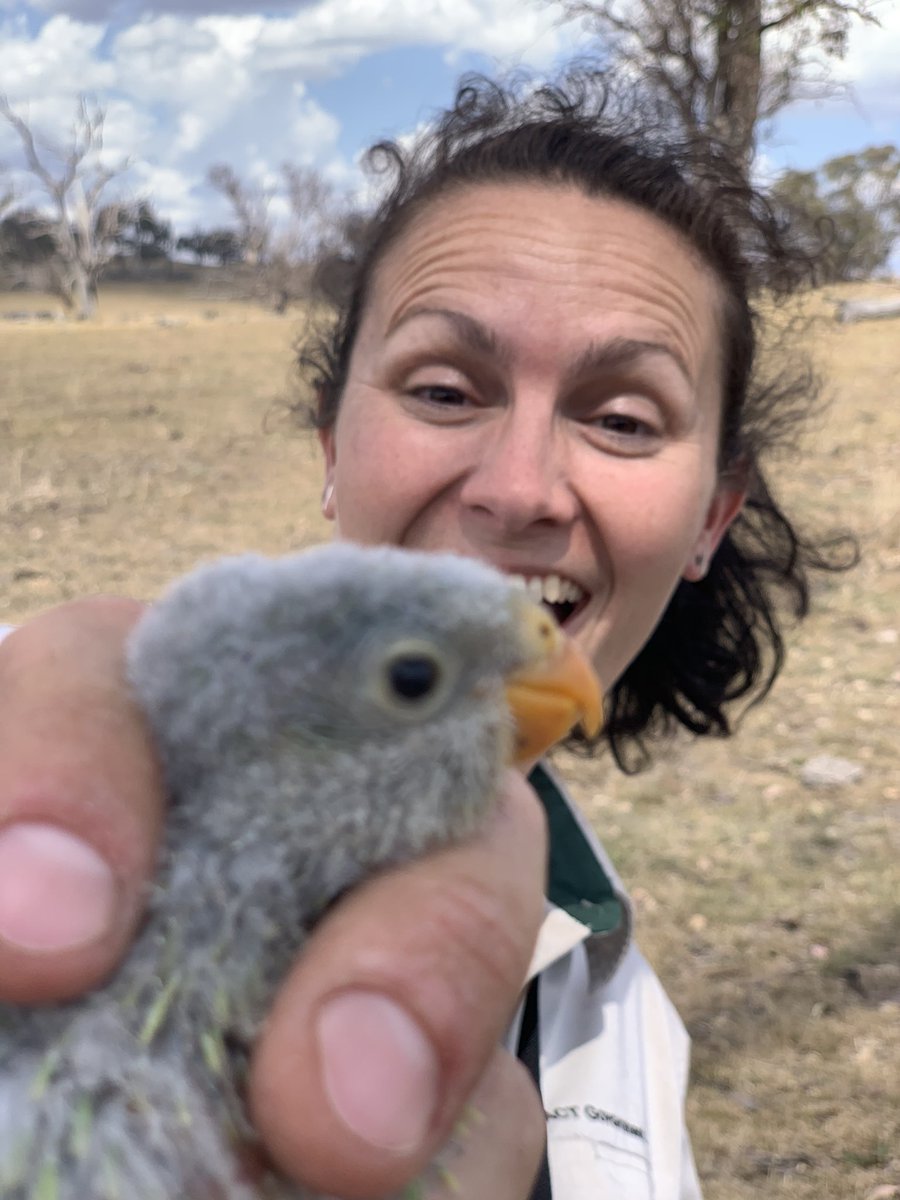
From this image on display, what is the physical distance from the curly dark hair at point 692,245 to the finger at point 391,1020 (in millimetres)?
2248

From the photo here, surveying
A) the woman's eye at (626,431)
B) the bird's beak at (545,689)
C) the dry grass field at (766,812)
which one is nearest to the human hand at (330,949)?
the bird's beak at (545,689)

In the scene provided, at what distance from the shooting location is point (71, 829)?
44.5 inches

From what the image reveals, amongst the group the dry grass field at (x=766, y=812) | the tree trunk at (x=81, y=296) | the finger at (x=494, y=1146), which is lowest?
the tree trunk at (x=81, y=296)

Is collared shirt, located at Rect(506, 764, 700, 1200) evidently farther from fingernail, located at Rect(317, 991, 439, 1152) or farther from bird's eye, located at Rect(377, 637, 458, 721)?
bird's eye, located at Rect(377, 637, 458, 721)

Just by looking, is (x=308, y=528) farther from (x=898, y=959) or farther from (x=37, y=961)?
(x=37, y=961)

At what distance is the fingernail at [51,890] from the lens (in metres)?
1.05

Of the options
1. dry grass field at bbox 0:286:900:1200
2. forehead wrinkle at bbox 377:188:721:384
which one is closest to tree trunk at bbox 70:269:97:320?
dry grass field at bbox 0:286:900:1200

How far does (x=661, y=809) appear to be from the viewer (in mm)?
5250

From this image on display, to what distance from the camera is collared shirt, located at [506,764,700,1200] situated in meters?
2.29

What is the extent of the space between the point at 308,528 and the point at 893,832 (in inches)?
244

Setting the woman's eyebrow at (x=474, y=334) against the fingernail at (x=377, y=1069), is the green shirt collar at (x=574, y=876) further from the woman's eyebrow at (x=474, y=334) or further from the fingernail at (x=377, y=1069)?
the fingernail at (x=377, y=1069)

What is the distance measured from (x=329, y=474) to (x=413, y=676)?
7.23ft

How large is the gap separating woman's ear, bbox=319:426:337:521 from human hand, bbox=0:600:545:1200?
75.3 inches

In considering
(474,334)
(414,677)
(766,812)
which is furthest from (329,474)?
(766,812)
